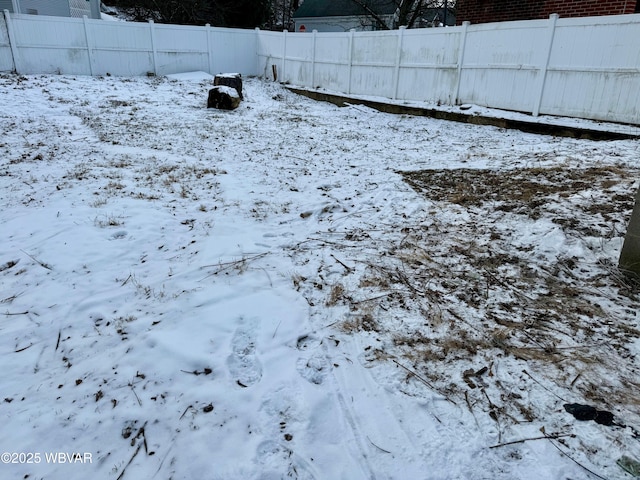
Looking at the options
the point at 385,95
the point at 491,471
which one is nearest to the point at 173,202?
the point at 491,471

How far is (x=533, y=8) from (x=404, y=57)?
352 centimetres

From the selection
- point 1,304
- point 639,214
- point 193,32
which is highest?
point 193,32

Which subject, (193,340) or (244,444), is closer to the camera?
(244,444)

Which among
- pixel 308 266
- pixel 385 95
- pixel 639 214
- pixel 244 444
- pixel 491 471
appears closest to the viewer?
pixel 491 471

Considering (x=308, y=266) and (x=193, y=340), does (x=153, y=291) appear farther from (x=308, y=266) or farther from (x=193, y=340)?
(x=308, y=266)

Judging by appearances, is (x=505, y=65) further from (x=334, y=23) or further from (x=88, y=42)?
(x=334, y=23)

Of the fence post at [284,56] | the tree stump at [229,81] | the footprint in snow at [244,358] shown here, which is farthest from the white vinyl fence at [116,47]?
the footprint in snow at [244,358]

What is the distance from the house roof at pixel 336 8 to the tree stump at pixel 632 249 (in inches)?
1001

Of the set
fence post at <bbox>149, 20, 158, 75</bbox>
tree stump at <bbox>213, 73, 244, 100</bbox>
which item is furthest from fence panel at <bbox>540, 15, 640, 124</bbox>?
fence post at <bbox>149, 20, 158, 75</bbox>

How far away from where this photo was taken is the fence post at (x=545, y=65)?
30.8ft

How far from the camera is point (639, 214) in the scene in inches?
129

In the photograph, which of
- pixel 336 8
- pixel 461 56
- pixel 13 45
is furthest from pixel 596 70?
pixel 336 8

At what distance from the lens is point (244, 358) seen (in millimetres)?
2744

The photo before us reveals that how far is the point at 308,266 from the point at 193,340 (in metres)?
1.30
